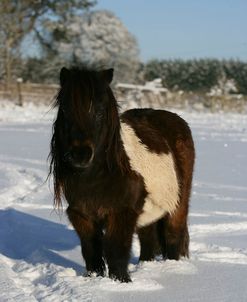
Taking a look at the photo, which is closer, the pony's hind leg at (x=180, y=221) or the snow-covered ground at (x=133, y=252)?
the snow-covered ground at (x=133, y=252)

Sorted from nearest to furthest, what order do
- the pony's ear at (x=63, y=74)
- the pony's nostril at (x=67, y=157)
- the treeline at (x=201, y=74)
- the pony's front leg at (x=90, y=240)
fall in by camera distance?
1. the pony's nostril at (x=67, y=157)
2. the pony's ear at (x=63, y=74)
3. the pony's front leg at (x=90, y=240)
4. the treeline at (x=201, y=74)

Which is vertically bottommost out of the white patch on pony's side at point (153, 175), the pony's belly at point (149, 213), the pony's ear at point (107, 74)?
the pony's belly at point (149, 213)

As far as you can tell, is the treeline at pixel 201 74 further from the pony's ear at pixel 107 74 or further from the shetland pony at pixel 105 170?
the pony's ear at pixel 107 74

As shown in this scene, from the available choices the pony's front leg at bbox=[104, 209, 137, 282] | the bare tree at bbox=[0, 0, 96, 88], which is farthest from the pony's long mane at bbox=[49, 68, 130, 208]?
the bare tree at bbox=[0, 0, 96, 88]

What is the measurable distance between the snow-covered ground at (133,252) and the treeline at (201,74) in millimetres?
33046

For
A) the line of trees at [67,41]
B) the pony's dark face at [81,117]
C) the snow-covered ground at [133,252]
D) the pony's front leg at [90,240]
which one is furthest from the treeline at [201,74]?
the pony's dark face at [81,117]

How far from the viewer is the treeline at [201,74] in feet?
142

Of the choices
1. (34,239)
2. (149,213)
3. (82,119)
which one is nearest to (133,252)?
(34,239)

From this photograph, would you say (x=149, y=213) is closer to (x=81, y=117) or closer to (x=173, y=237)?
(x=173, y=237)

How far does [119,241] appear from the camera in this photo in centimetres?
383

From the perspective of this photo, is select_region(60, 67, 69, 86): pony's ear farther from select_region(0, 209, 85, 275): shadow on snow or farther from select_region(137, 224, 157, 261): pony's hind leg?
select_region(137, 224, 157, 261): pony's hind leg

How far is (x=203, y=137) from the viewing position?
16.8 m

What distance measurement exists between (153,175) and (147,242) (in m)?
0.79

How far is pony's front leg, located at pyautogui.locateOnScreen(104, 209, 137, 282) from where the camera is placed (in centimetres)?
381
